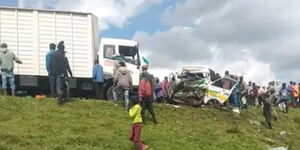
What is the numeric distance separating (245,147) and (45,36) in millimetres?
11901

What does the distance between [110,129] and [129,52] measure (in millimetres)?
9313

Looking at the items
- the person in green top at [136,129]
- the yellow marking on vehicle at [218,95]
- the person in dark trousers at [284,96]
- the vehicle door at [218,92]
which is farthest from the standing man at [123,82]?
the person in dark trousers at [284,96]

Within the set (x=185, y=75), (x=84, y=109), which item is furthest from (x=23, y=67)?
(x=185, y=75)

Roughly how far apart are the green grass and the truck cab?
3263 millimetres

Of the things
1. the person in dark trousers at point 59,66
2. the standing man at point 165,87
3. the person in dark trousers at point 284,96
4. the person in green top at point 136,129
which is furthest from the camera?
the person in dark trousers at point 284,96

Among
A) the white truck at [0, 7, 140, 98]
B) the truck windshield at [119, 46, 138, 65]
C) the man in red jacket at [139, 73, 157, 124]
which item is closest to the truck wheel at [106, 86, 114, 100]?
the white truck at [0, 7, 140, 98]

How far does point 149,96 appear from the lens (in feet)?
72.1

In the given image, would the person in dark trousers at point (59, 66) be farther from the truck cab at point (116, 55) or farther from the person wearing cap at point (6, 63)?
the truck cab at point (116, 55)

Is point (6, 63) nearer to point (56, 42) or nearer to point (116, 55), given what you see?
point (56, 42)

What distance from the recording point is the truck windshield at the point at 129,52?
29.5 metres

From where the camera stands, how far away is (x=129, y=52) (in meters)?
29.7

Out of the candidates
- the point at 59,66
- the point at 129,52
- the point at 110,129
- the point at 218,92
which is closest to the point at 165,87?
the point at 218,92

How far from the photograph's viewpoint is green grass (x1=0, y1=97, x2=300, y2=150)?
733 inches

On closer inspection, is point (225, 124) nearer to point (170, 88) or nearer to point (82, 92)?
point (170, 88)
